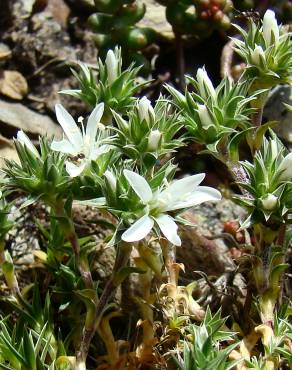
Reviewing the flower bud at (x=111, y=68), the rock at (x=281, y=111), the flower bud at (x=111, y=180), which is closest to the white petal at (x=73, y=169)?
the flower bud at (x=111, y=180)

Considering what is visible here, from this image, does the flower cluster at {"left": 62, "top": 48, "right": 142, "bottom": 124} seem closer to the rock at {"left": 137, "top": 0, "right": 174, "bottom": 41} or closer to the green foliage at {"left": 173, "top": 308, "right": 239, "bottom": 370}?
the green foliage at {"left": 173, "top": 308, "right": 239, "bottom": 370}

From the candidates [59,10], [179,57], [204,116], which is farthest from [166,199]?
[59,10]

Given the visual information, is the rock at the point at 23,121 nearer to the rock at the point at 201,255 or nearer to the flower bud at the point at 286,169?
the rock at the point at 201,255

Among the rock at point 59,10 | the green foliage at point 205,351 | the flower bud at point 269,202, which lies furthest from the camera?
the rock at point 59,10

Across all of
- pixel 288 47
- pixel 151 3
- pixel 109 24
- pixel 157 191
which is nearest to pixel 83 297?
pixel 157 191

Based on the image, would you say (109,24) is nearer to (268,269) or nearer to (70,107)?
(70,107)
